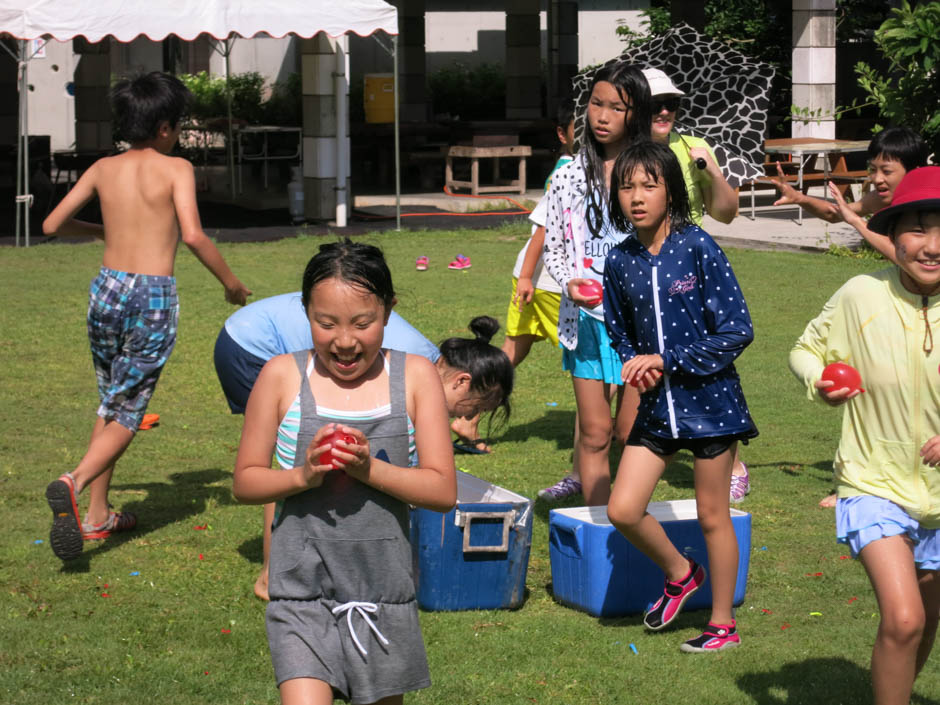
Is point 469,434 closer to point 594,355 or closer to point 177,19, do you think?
point 594,355

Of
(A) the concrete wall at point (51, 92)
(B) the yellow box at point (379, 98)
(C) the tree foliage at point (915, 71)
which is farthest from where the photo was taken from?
(A) the concrete wall at point (51, 92)

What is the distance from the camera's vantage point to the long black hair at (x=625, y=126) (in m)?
5.36

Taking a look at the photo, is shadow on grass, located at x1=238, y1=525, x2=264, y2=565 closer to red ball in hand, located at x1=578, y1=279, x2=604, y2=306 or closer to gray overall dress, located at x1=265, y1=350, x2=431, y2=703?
red ball in hand, located at x1=578, y1=279, x2=604, y2=306

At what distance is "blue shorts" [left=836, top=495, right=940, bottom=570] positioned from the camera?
138 inches

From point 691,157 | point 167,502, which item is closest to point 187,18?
point 167,502

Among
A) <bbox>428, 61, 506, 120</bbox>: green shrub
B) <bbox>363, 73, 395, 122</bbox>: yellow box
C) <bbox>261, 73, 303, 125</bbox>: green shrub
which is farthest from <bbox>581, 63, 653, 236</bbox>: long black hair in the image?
<bbox>428, 61, 506, 120</bbox>: green shrub

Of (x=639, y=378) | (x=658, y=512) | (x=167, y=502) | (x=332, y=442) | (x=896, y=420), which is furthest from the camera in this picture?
(x=167, y=502)

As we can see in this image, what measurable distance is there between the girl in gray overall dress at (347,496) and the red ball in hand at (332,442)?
212 mm

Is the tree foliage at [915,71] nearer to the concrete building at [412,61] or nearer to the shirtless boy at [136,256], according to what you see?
the concrete building at [412,61]

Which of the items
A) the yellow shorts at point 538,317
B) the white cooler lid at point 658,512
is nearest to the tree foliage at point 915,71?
the yellow shorts at point 538,317

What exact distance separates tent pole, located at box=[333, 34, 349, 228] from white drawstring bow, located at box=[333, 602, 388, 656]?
49.1 feet

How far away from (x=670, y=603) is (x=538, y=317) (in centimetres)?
274

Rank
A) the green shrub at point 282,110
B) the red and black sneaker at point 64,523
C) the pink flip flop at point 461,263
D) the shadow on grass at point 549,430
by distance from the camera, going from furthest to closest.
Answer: the green shrub at point 282,110 < the pink flip flop at point 461,263 < the shadow on grass at point 549,430 < the red and black sneaker at point 64,523

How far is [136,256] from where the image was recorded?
575 cm
